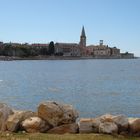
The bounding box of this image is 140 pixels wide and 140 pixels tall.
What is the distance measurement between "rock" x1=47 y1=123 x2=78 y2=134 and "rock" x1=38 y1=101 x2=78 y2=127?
0.79 ft

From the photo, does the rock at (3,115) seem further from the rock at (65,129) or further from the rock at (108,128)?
the rock at (108,128)

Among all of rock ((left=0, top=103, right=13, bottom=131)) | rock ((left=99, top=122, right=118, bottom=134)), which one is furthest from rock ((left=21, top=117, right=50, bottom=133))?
rock ((left=99, top=122, right=118, bottom=134))

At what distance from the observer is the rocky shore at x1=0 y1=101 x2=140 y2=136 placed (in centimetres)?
1522

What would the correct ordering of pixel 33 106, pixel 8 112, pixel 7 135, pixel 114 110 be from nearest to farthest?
1. pixel 7 135
2. pixel 8 112
3. pixel 114 110
4. pixel 33 106

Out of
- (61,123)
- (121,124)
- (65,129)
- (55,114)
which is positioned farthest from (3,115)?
(121,124)

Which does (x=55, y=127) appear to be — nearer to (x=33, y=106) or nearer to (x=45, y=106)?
(x=45, y=106)

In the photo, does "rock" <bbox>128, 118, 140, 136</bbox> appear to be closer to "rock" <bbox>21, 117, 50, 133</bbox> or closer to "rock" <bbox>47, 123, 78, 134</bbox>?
"rock" <bbox>47, 123, 78, 134</bbox>

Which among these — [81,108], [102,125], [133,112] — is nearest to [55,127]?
[102,125]

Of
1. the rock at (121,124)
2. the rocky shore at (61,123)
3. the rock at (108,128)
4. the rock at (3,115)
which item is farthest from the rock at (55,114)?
the rock at (121,124)

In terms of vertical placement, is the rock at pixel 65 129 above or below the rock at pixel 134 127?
below

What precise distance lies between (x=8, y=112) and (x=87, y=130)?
11.3ft

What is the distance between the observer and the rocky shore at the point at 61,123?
599 inches

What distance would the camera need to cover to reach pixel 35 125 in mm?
15664

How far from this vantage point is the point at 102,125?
49.4 feet
